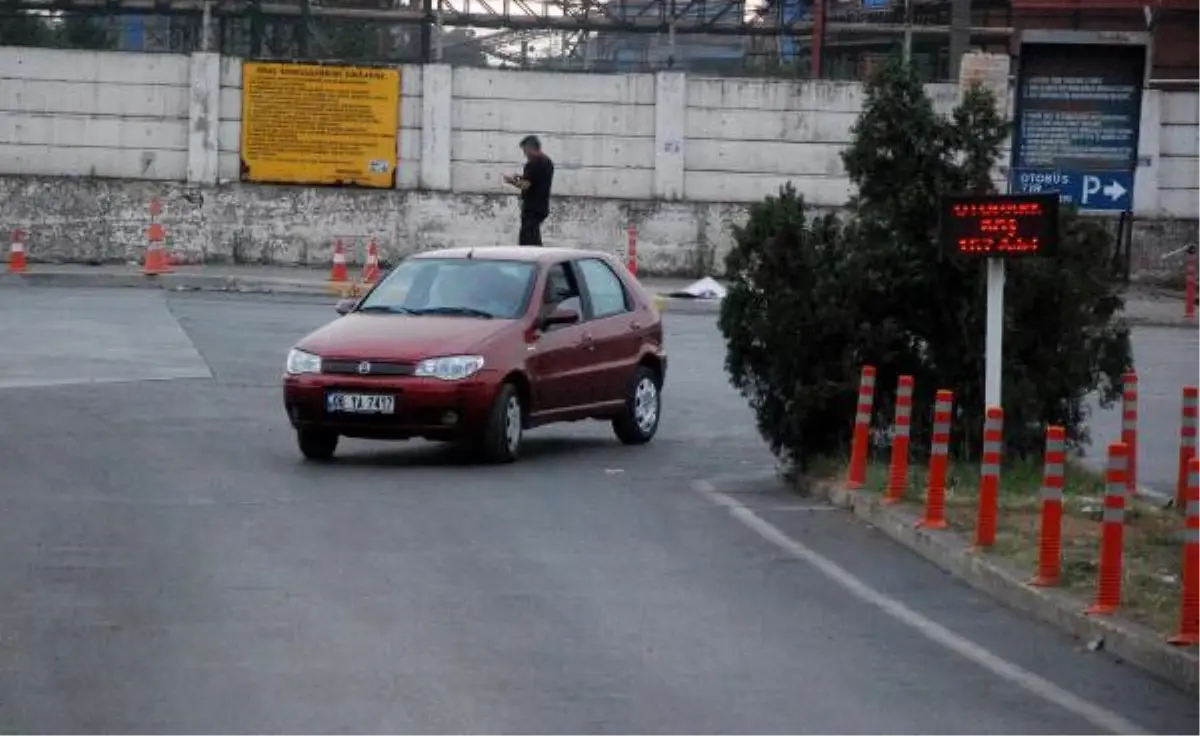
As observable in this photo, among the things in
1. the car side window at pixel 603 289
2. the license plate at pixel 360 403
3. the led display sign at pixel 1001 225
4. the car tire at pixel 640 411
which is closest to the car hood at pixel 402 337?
the license plate at pixel 360 403

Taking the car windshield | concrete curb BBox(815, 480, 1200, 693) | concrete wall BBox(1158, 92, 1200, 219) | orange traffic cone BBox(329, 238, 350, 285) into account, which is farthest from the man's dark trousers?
concrete wall BBox(1158, 92, 1200, 219)

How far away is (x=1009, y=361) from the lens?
1567cm

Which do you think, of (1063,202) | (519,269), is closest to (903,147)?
(1063,202)

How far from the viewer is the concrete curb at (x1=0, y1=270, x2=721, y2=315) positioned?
3274 centimetres

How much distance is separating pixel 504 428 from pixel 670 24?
34.7 metres

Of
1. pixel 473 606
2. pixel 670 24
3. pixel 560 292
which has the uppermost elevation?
pixel 670 24

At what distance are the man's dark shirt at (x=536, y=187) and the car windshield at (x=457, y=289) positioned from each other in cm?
1009

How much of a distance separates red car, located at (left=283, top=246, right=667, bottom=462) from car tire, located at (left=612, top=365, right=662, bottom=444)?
0.05ft

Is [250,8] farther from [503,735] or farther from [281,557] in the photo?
[503,735]

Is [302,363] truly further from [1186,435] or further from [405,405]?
[1186,435]

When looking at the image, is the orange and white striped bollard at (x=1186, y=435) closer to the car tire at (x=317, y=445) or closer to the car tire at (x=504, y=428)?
the car tire at (x=504, y=428)

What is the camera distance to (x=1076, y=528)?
43.4ft

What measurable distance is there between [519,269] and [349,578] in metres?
6.22

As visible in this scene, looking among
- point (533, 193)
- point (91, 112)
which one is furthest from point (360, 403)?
point (91, 112)
